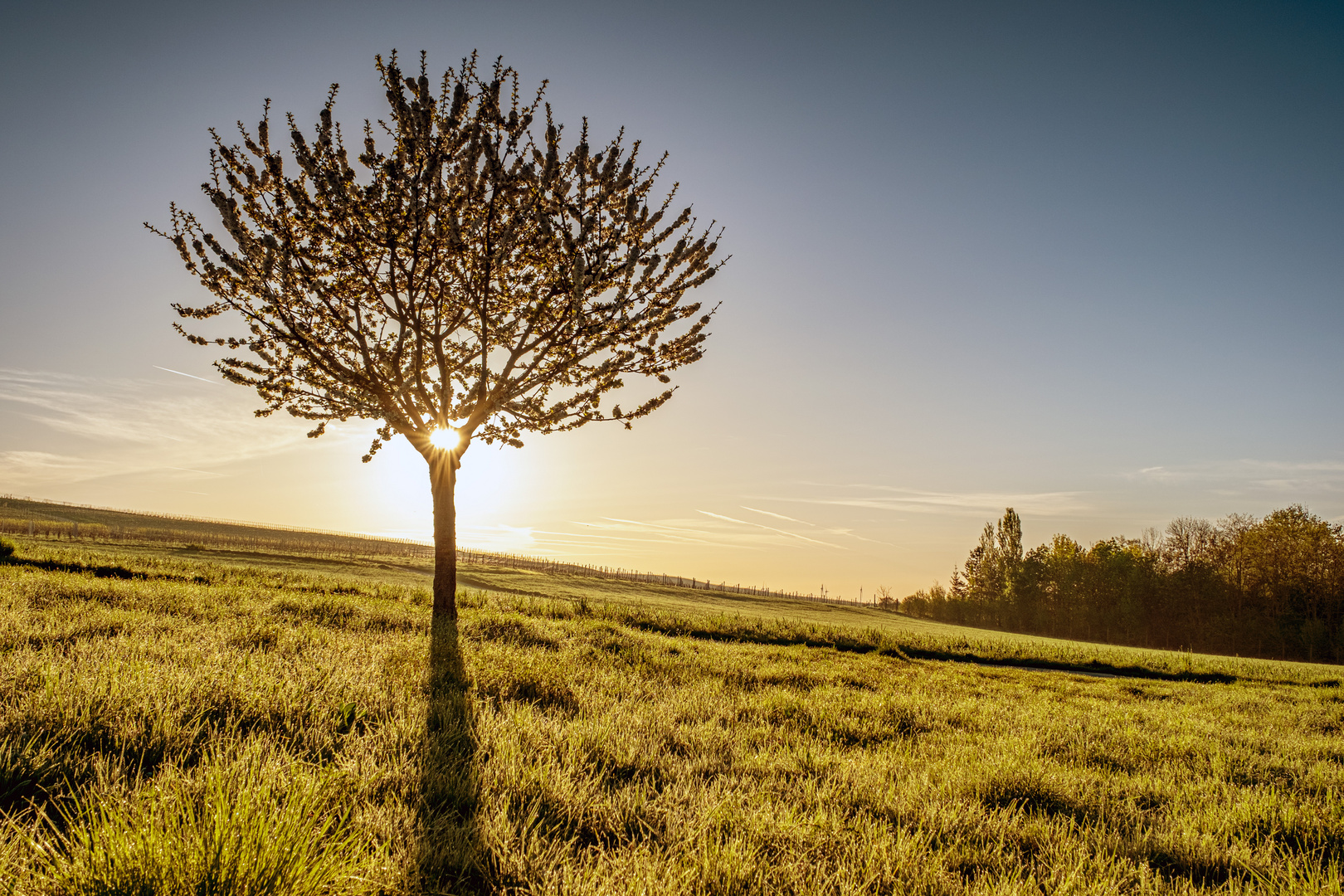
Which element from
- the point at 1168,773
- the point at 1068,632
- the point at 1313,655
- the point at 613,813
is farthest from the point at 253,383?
the point at 1068,632

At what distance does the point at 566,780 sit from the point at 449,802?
0.71 m

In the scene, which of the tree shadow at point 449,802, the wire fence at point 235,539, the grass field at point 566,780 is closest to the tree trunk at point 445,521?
the grass field at point 566,780

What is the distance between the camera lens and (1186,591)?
2756 inches

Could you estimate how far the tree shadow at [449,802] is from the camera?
2.71 m

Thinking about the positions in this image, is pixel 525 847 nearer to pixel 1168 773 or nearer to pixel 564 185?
pixel 1168 773

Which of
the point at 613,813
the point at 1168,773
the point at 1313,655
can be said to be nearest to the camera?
the point at 613,813

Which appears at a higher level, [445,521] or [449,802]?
[445,521]

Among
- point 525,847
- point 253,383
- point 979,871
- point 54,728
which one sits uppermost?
point 253,383

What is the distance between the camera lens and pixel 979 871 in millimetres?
3229

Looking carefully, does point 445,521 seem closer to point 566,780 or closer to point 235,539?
point 566,780

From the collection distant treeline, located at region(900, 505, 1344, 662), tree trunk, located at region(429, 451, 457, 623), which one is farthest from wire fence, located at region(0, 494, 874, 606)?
tree trunk, located at region(429, 451, 457, 623)

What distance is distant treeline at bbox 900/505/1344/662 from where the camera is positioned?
202 ft

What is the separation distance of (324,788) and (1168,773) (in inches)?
280

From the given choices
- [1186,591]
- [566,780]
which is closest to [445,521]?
[566,780]
